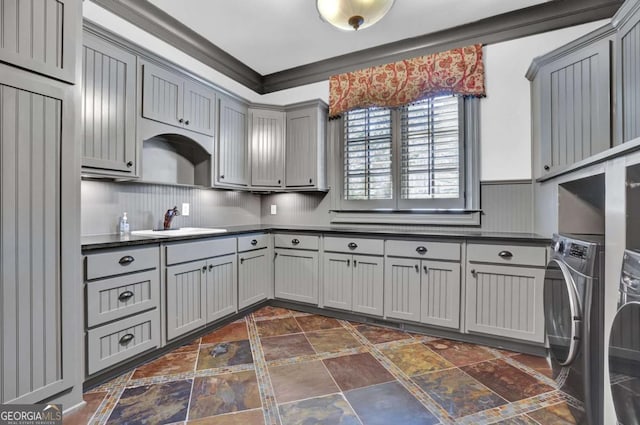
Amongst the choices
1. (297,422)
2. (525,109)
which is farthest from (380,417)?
(525,109)

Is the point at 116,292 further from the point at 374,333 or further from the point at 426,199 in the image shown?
the point at 426,199

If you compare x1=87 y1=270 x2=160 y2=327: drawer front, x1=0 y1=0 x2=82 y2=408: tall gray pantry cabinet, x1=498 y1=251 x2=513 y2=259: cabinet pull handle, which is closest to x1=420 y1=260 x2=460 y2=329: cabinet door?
x1=498 y1=251 x2=513 y2=259: cabinet pull handle

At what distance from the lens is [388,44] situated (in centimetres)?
328

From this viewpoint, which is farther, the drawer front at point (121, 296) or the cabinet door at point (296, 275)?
the cabinet door at point (296, 275)

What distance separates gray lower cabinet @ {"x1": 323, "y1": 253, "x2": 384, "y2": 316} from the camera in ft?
9.20

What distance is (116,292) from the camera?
190 cm

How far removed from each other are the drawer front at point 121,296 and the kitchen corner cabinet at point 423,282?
1908 millimetres

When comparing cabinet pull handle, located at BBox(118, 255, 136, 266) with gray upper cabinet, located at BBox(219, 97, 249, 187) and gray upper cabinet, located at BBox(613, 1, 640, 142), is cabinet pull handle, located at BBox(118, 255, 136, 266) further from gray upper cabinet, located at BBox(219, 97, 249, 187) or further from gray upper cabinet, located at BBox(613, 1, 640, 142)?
gray upper cabinet, located at BBox(613, 1, 640, 142)

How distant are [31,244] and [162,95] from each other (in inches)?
62.4

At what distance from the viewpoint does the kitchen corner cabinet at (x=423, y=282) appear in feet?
8.23

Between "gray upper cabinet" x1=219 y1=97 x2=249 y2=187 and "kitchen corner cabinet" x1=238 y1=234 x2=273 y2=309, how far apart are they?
71 centimetres

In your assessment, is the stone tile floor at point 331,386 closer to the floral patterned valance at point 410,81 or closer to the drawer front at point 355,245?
the drawer front at point 355,245

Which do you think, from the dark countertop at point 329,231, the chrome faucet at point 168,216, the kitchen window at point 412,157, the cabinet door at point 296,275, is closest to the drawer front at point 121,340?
the dark countertop at point 329,231

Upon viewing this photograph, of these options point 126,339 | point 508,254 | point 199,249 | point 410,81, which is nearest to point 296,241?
point 199,249
